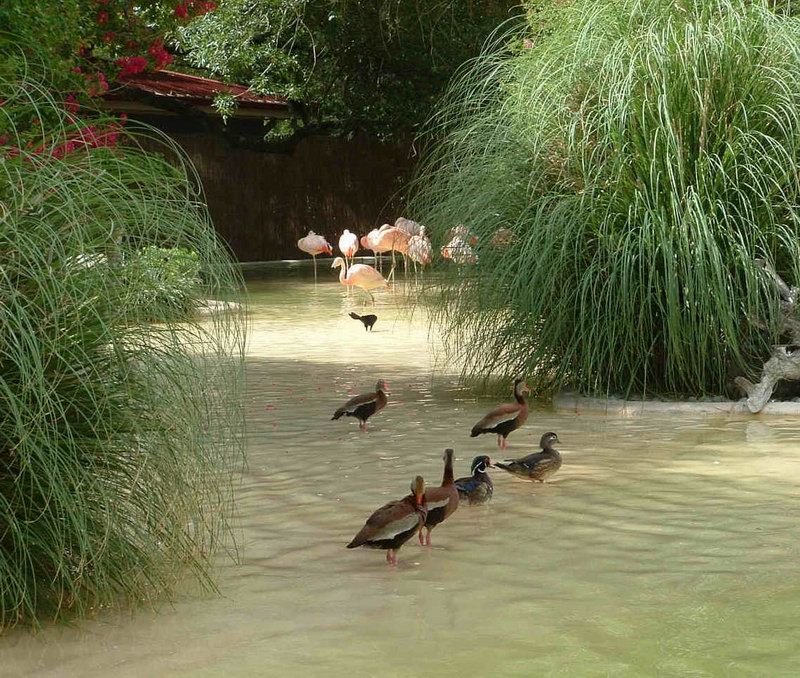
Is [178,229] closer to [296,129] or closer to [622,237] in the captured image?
[622,237]

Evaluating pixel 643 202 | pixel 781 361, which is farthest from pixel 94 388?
pixel 781 361

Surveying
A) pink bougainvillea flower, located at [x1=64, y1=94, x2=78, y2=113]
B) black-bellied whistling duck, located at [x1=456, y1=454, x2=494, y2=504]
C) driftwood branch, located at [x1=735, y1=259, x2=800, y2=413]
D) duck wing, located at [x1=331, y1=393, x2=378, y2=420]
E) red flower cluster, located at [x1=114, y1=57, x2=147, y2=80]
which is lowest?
black-bellied whistling duck, located at [x1=456, y1=454, x2=494, y2=504]

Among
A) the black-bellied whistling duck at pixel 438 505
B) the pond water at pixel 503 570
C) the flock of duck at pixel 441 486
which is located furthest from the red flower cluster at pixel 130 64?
the black-bellied whistling duck at pixel 438 505

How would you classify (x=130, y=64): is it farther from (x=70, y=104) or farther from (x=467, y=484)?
(x=467, y=484)

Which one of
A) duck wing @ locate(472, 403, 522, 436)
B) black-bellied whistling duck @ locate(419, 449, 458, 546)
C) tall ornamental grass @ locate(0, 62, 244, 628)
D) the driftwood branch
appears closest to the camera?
tall ornamental grass @ locate(0, 62, 244, 628)

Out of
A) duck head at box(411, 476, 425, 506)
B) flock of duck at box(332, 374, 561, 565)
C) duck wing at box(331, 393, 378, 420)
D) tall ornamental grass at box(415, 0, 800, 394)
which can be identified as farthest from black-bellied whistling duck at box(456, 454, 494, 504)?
tall ornamental grass at box(415, 0, 800, 394)

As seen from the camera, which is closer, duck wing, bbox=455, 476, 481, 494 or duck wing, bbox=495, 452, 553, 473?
duck wing, bbox=455, 476, 481, 494

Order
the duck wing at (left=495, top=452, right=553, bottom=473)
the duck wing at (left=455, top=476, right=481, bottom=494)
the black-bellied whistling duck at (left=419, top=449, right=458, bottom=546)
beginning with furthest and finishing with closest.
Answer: the duck wing at (left=495, top=452, right=553, bottom=473) < the duck wing at (left=455, top=476, right=481, bottom=494) < the black-bellied whistling duck at (left=419, top=449, right=458, bottom=546)

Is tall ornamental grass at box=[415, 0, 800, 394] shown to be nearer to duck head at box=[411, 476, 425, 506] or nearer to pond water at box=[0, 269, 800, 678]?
pond water at box=[0, 269, 800, 678]

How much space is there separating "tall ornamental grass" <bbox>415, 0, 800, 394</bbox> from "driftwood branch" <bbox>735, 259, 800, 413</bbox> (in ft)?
0.39

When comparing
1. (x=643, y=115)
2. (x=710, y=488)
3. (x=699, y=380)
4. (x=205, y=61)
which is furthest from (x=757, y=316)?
(x=205, y=61)

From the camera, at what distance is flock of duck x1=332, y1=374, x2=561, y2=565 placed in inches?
205

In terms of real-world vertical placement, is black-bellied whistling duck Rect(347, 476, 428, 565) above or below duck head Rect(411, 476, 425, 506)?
below

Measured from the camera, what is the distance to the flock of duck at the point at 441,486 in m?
5.21
